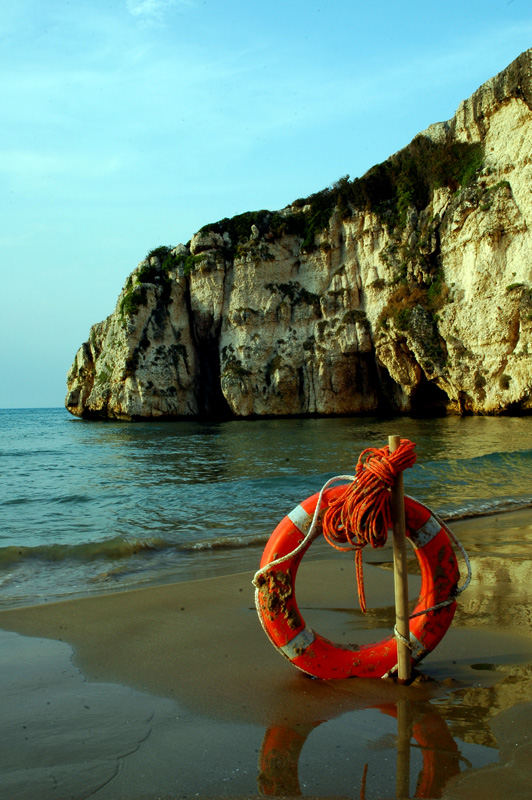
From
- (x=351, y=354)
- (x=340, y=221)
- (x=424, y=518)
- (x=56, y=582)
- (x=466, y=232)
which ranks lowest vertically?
(x=56, y=582)

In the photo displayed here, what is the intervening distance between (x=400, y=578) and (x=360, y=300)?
107 feet

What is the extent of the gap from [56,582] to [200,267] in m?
34.1

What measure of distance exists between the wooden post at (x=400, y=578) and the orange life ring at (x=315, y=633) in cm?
10

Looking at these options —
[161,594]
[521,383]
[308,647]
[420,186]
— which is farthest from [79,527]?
[420,186]

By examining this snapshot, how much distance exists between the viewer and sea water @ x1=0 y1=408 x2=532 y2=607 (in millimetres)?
6180

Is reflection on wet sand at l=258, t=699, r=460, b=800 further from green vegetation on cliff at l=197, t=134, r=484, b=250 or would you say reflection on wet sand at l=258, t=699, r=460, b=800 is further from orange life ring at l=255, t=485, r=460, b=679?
green vegetation on cliff at l=197, t=134, r=484, b=250

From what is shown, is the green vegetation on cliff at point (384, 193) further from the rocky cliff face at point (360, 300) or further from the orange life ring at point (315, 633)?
the orange life ring at point (315, 633)

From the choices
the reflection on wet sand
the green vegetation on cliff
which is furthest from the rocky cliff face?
the reflection on wet sand

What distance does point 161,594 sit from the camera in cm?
497

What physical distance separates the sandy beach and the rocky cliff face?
940 inches

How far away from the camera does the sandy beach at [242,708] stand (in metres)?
2.26

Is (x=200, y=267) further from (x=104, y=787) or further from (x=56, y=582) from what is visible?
(x=104, y=787)

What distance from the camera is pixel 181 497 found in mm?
10344

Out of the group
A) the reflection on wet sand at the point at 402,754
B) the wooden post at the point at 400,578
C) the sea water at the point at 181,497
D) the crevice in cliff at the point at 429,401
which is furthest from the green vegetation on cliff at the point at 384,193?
the reflection on wet sand at the point at 402,754
